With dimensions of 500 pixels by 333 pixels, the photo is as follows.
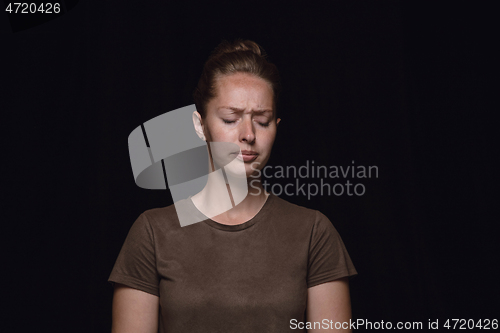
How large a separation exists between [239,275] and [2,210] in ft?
2.79

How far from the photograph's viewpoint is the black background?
1845 millimetres

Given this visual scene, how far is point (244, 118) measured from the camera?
4.79 feet

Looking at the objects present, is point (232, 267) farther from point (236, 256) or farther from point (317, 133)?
point (317, 133)

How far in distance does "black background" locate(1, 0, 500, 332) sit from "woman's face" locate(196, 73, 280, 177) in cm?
41

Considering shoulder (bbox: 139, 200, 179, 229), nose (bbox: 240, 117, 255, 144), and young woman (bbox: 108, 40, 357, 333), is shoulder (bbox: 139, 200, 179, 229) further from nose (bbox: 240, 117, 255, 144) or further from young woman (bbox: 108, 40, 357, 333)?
nose (bbox: 240, 117, 255, 144)

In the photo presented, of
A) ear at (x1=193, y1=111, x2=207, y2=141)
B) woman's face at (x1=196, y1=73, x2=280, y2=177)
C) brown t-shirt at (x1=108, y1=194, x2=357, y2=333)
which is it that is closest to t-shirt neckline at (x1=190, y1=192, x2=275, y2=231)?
brown t-shirt at (x1=108, y1=194, x2=357, y2=333)

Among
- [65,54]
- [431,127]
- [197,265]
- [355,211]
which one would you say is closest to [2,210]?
[65,54]

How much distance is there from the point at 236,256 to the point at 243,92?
422 mm

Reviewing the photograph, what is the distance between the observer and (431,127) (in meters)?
1.97

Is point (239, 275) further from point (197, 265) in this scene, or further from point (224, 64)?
point (224, 64)

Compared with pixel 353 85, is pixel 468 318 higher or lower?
lower

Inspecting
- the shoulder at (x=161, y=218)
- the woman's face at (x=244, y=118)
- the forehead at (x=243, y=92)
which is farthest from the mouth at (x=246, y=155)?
the shoulder at (x=161, y=218)

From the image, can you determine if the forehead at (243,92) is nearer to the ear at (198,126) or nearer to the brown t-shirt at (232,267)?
the ear at (198,126)

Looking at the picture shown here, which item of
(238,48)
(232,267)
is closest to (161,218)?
(232,267)
